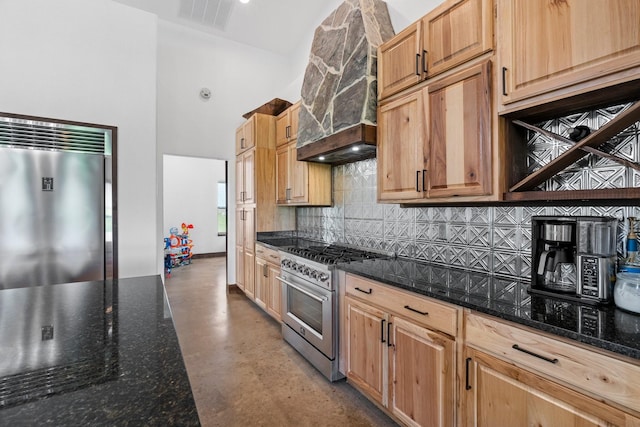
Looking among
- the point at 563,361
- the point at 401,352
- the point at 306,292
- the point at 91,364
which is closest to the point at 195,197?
the point at 306,292

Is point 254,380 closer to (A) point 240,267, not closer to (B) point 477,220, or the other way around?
(B) point 477,220

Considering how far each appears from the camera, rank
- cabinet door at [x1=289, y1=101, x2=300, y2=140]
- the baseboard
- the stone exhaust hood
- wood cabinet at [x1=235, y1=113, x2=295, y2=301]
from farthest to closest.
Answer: the baseboard, wood cabinet at [x1=235, y1=113, x2=295, y2=301], cabinet door at [x1=289, y1=101, x2=300, y2=140], the stone exhaust hood

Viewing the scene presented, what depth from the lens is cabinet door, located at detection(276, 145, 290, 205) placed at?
3.83 metres

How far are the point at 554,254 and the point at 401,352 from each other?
95cm

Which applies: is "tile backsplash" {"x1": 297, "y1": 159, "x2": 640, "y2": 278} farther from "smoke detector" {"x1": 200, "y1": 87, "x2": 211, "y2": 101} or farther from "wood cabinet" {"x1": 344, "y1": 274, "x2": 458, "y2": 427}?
"smoke detector" {"x1": 200, "y1": 87, "x2": 211, "y2": 101}

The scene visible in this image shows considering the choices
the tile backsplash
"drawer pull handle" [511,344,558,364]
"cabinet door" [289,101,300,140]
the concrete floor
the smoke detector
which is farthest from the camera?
the smoke detector

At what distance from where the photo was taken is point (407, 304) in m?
1.74

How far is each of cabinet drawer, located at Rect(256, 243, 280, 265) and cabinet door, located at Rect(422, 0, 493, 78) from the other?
236 cm

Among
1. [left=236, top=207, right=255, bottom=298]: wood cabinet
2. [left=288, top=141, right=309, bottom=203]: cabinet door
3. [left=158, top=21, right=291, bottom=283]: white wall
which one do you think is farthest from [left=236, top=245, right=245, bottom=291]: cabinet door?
[left=288, top=141, right=309, bottom=203]: cabinet door

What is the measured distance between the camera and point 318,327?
2.54 meters

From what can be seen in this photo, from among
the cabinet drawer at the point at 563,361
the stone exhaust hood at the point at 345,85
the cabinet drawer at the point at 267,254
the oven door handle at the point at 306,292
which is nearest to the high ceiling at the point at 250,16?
the stone exhaust hood at the point at 345,85

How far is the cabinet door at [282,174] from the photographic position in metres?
3.83

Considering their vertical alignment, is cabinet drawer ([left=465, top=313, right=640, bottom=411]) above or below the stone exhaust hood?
below

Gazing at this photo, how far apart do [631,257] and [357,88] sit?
1913 mm
